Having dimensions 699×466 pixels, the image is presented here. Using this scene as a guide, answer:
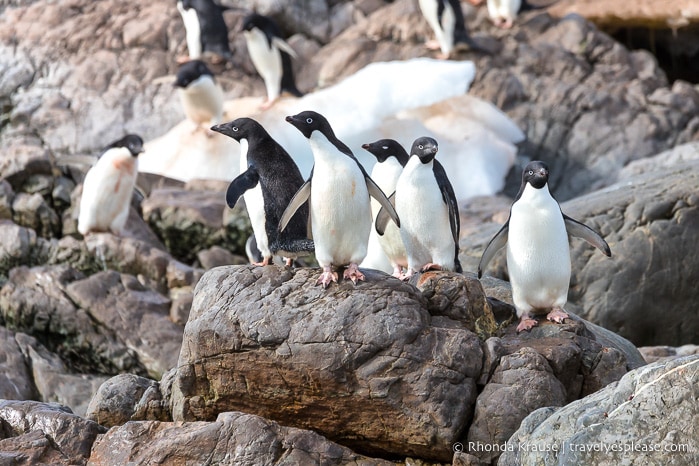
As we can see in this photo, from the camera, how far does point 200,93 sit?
16.6m

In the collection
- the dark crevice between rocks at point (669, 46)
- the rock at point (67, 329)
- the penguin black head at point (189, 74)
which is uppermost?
the rock at point (67, 329)

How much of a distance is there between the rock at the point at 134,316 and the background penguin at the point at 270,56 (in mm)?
6839

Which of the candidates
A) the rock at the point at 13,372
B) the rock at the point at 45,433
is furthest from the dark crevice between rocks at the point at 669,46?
the rock at the point at 45,433

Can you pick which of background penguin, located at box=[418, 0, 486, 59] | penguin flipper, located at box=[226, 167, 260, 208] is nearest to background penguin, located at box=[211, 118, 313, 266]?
penguin flipper, located at box=[226, 167, 260, 208]

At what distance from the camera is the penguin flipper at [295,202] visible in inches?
280

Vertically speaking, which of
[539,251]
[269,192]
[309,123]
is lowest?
[539,251]

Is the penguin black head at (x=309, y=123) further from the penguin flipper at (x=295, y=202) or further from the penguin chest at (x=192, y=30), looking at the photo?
the penguin chest at (x=192, y=30)

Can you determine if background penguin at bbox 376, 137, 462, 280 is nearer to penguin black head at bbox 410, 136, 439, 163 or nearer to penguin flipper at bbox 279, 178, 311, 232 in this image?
penguin black head at bbox 410, 136, 439, 163

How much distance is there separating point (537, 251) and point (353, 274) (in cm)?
140

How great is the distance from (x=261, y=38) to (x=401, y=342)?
11.8 m

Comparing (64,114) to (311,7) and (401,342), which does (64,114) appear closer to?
(311,7)

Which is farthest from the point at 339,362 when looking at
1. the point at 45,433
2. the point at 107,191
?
the point at 107,191

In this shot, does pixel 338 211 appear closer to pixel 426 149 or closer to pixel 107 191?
pixel 426 149

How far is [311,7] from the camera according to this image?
68.4 feet
